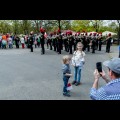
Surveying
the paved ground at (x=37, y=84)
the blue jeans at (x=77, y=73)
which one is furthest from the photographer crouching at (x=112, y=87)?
the blue jeans at (x=77, y=73)

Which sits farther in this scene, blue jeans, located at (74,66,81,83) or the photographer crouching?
blue jeans, located at (74,66,81,83)

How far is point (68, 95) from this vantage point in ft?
22.7

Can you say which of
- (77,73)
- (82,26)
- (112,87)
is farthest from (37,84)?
(82,26)

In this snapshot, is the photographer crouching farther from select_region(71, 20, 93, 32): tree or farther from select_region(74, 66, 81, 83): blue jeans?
select_region(71, 20, 93, 32): tree

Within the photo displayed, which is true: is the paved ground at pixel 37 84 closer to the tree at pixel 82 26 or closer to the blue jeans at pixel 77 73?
the blue jeans at pixel 77 73

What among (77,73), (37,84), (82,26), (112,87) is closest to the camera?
(112,87)

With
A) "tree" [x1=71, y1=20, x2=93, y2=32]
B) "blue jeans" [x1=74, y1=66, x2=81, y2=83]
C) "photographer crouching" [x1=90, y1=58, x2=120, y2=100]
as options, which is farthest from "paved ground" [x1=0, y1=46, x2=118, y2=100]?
"tree" [x1=71, y1=20, x2=93, y2=32]

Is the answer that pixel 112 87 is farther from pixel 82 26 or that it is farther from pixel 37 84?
pixel 82 26

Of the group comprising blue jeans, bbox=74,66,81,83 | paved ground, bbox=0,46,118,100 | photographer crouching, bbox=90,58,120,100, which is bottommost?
paved ground, bbox=0,46,118,100

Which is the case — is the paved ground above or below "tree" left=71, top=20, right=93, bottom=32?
below

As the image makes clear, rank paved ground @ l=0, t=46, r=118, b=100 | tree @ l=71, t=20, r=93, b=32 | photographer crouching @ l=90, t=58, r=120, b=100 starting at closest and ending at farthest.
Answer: photographer crouching @ l=90, t=58, r=120, b=100 → paved ground @ l=0, t=46, r=118, b=100 → tree @ l=71, t=20, r=93, b=32

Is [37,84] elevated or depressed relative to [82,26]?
depressed
